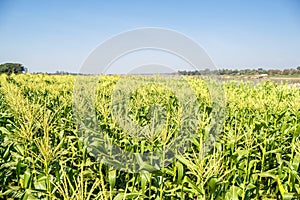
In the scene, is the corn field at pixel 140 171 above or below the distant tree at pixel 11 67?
below

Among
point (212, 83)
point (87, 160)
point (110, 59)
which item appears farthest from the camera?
point (212, 83)

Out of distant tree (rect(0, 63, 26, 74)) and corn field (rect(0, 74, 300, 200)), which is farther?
distant tree (rect(0, 63, 26, 74))

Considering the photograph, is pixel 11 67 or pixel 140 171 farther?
pixel 11 67

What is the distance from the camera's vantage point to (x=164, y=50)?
6039 millimetres

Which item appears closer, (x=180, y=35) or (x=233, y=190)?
(x=233, y=190)

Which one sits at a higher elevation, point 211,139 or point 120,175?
point 211,139

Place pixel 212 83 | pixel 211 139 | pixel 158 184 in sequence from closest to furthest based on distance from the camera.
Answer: pixel 158 184
pixel 211 139
pixel 212 83

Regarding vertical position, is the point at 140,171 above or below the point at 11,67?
below

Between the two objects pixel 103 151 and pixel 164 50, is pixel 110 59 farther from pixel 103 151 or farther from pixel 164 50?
pixel 103 151

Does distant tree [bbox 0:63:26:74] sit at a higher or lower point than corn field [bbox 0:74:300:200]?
higher

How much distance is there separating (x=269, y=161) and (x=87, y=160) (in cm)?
263

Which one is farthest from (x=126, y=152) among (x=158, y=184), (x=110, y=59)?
(x=110, y=59)


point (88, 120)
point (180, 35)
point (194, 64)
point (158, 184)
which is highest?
point (180, 35)

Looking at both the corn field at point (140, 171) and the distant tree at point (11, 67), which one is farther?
the distant tree at point (11, 67)
